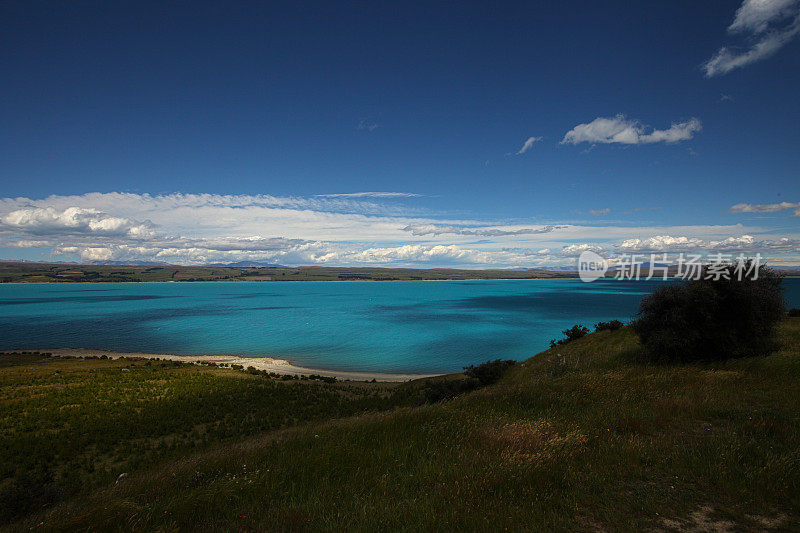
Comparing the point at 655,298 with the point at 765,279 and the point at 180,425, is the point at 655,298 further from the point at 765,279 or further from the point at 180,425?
the point at 180,425

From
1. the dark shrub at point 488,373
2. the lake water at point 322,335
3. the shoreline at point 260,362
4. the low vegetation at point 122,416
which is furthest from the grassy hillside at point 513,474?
the lake water at point 322,335

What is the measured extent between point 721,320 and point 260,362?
46.1 m

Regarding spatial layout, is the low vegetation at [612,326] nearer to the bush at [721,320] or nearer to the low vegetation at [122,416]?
the bush at [721,320]

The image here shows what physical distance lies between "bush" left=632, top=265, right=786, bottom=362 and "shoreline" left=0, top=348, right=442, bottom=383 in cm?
2545

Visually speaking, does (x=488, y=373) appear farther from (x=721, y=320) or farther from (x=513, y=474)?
(x=513, y=474)

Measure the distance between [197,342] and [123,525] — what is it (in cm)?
6251

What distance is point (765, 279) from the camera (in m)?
16.7

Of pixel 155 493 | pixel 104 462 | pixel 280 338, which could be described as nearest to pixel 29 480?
pixel 104 462

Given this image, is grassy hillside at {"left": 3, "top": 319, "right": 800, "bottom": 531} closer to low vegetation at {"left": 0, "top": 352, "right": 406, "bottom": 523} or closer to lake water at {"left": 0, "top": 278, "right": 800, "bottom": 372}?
low vegetation at {"left": 0, "top": 352, "right": 406, "bottom": 523}

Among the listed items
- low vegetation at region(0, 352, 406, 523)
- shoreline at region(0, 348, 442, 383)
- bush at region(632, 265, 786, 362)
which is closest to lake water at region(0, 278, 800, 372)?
shoreline at region(0, 348, 442, 383)

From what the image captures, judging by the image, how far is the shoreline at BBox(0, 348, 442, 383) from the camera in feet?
125

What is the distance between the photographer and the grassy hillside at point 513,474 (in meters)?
4.99

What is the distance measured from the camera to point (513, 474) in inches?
237

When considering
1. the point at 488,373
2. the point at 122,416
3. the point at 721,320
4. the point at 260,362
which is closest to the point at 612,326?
the point at 488,373
